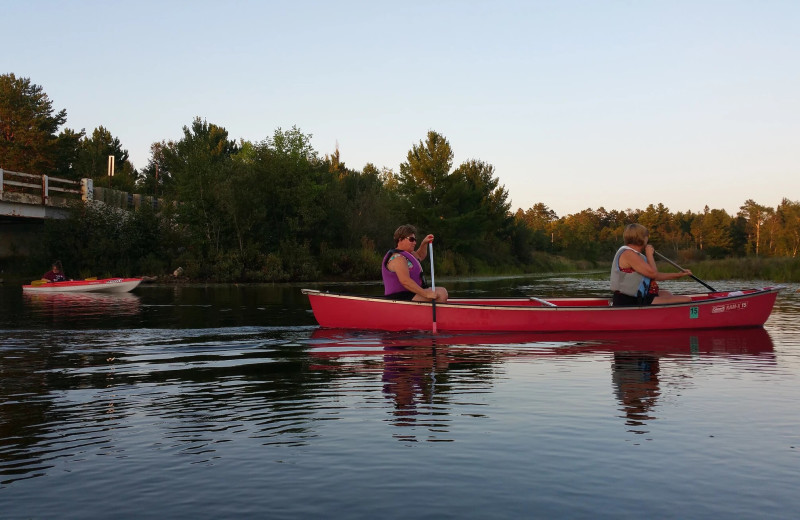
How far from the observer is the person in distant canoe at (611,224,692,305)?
12.4 metres

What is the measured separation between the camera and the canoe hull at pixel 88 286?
26.7m

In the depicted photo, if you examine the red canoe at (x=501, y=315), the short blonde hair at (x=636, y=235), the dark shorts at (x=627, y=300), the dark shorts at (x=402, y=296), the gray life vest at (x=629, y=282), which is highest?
the short blonde hair at (x=636, y=235)

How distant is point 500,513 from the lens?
404cm

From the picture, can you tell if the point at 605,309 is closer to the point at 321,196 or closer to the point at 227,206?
the point at 227,206

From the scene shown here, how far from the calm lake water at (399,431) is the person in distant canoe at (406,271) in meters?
1.51

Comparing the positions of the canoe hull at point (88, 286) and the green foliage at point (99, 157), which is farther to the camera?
the green foliage at point (99, 157)

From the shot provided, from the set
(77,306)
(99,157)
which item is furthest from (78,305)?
(99,157)

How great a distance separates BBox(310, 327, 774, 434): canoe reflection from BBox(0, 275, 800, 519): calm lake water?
0.20 feet

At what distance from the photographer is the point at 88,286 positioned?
27.4 meters

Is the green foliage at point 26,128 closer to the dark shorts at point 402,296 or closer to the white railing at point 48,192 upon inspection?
the white railing at point 48,192

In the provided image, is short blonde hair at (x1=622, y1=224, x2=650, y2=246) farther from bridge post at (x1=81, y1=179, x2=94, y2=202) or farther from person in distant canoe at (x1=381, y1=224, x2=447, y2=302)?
bridge post at (x1=81, y1=179, x2=94, y2=202)

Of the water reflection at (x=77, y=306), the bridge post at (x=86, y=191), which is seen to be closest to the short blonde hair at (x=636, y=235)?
the water reflection at (x=77, y=306)

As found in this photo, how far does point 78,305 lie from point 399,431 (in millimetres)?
17586

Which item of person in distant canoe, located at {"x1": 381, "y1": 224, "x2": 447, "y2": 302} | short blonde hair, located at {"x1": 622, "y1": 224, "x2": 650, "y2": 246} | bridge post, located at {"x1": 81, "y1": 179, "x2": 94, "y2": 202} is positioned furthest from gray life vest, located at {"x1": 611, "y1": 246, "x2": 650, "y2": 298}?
bridge post, located at {"x1": 81, "y1": 179, "x2": 94, "y2": 202}
